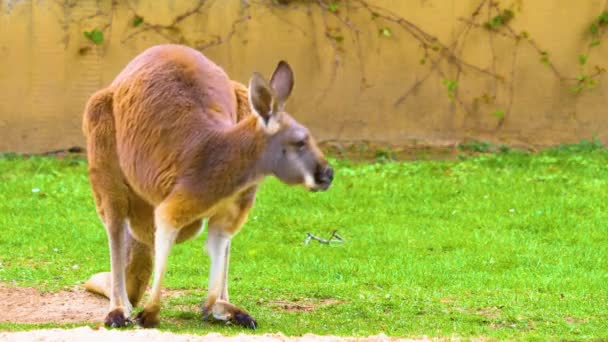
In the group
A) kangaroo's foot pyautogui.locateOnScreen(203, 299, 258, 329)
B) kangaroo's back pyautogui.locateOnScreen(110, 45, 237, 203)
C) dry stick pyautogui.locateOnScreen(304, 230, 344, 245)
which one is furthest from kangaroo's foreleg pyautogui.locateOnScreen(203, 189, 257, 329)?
dry stick pyautogui.locateOnScreen(304, 230, 344, 245)

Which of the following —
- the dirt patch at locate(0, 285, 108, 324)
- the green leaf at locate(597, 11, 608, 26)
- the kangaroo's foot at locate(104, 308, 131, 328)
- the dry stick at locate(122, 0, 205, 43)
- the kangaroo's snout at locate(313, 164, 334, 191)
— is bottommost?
the dirt patch at locate(0, 285, 108, 324)

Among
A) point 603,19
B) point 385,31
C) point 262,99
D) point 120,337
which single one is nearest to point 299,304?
point 262,99

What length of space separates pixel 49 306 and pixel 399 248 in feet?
8.97

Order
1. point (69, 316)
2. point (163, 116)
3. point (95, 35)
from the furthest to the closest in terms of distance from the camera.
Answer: point (95, 35) → point (69, 316) → point (163, 116)

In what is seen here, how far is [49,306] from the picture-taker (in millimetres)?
6746

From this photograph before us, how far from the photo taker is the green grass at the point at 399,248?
253 inches

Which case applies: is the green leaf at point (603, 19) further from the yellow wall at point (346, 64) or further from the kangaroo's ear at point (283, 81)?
the kangaroo's ear at point (283, 81)

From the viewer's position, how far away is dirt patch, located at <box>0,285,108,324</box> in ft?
21.0

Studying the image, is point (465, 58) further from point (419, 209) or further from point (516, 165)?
point (419, 209)

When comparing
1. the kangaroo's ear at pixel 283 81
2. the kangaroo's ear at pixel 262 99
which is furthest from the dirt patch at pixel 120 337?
the kangaroo's ear at pixel 283 81

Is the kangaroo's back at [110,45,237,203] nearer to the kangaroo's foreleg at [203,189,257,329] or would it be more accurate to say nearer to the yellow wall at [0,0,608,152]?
the kangaroo's foreleg at [203,189,257,329]

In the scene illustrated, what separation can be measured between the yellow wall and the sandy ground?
4737mm

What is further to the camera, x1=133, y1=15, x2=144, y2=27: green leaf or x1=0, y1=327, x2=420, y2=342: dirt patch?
x1=133, y1=15, x2=144, y2=27: green leaf

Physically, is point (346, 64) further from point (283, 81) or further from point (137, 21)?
point (283, 81)
